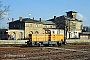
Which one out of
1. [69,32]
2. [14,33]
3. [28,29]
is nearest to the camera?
[14,33]

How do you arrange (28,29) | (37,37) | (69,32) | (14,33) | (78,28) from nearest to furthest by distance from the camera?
(37,37), (14,33), (28,29), (69,32), (78,28)

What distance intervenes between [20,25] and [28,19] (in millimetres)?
4425

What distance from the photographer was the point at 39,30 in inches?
3816

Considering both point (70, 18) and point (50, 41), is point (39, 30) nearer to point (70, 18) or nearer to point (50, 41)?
point (70, 18)

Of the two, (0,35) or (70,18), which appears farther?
(70,18)

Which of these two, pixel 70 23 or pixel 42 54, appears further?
pixel 70 23

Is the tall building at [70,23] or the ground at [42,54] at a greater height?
the tall building at [70,23]

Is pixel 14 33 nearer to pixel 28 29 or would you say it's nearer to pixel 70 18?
pixel 28 29

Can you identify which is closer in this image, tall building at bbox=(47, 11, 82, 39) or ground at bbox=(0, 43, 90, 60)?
ground at bbox=(0, 43, 90, 60)

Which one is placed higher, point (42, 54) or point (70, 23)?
point (70, 23)

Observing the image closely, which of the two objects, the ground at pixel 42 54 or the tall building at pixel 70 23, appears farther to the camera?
the tall building at pixel 70 23

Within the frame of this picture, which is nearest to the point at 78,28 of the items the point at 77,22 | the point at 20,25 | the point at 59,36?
the point at 77,22

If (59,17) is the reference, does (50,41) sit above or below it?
below

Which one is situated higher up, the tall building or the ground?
the tall building
